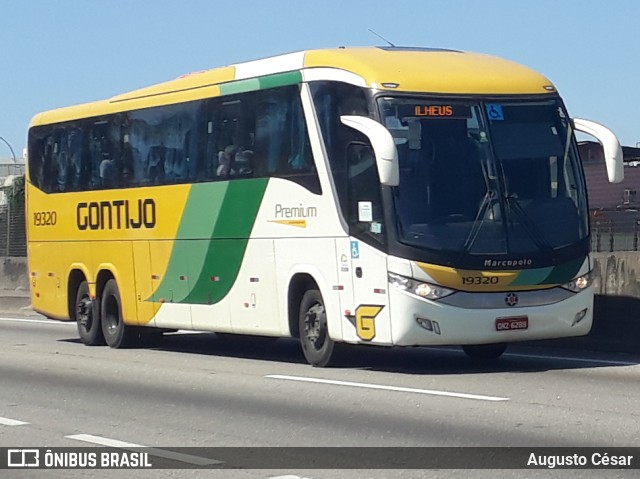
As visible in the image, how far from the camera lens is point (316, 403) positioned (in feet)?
43.5

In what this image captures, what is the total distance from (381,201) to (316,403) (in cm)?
276

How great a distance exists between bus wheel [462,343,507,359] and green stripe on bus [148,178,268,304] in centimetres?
312

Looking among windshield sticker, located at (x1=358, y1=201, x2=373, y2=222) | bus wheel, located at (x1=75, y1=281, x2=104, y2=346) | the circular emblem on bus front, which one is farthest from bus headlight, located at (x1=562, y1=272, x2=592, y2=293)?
bus wheel, located at (x1=75, y1=281, x2=104, y2=346)

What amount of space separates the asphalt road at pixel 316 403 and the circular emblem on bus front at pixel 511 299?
80 cm

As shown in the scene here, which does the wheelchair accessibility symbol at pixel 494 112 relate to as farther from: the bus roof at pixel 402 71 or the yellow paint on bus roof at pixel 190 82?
the yellow paint on bus roof at pixel 190 82

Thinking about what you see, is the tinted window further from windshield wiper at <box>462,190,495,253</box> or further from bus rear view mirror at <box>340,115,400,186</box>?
windshield wiper at <box>462,190,495,253</box>

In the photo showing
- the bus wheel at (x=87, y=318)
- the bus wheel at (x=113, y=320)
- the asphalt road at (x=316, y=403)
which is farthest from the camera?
the bus wheel at (x=87, y=318)

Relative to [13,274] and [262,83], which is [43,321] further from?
[262,83]

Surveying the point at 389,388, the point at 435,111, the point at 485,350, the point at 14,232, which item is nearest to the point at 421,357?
the point at 485,350

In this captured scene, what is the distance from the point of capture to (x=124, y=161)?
20.5m

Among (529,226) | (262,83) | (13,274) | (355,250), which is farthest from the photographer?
(13,274)

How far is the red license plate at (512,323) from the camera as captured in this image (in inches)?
595

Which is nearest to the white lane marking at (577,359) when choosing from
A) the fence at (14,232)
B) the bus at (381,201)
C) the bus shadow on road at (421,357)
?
the bus shadow on road at (421,357)

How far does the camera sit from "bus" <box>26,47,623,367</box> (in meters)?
15.0
